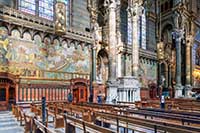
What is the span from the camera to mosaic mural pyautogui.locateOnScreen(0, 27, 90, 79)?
1512 cm

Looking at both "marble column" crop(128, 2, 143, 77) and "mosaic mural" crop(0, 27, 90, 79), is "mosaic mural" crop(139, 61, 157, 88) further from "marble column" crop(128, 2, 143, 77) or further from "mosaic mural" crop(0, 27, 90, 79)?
"mosaic mural" crop(0, 27, 90, 79)

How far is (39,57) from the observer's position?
55.3 ft

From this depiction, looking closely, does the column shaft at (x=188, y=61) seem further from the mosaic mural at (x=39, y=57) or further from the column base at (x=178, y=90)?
the mosaic mural at (x=39, y=57)

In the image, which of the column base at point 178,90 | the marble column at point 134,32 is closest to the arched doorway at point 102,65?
the marble column at point 134,32

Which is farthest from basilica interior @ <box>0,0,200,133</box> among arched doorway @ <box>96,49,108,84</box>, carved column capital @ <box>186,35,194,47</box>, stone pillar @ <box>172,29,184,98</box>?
carved column capital @ <box>186,35,194,47</box>

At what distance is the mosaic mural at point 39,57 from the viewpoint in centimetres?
1512

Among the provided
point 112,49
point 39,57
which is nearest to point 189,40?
point 112,49

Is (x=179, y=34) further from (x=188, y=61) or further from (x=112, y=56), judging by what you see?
(x=112, y=56)

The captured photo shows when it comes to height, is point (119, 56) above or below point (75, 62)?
above

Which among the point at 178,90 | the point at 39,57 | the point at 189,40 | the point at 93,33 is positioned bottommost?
the point at 178,90

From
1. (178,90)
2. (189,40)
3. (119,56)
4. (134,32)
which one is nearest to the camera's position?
(134,32)

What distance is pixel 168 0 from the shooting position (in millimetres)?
32625

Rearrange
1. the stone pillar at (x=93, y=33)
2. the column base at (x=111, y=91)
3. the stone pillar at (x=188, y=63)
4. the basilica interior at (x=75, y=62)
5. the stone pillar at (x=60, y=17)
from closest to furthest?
the basilica interior at (x=75, y=62), the column base at (x=111, y=91), the stone pillar at (x=60, y=17), the stone pillar at (x=93, y=33), the stone pillar at (x=188, y=63)

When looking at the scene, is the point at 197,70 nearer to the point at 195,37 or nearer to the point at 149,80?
the point at 195,37
